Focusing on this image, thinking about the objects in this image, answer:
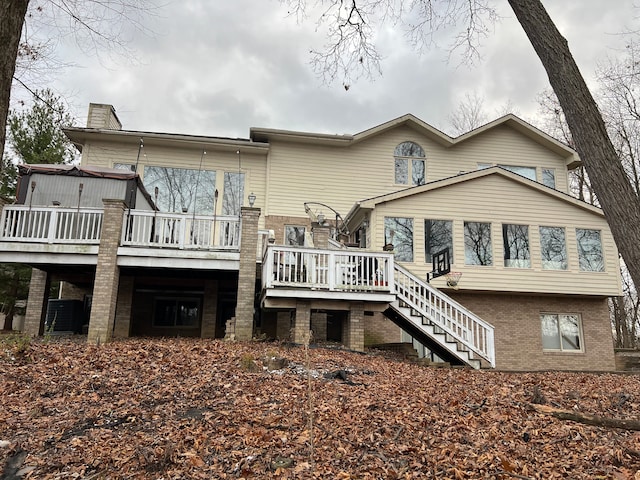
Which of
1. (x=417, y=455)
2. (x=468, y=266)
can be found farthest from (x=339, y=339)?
(x=417, y=455)

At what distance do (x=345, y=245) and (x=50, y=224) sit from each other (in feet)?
23.6

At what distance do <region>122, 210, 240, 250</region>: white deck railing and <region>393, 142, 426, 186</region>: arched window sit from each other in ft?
25.9

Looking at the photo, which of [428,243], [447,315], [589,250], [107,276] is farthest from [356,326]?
[589,250]

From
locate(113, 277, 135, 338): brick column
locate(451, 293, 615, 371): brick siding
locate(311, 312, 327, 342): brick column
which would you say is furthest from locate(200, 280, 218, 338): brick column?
locate(451, 293, 615, 371): brick siding

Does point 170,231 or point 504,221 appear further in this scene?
point 504,221

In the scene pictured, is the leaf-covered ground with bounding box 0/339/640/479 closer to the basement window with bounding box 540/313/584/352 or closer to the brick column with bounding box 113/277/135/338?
the brick column with bounding box 113/277/135/338

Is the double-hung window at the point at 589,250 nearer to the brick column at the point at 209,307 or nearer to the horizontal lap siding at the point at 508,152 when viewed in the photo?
the horizontal lap siding at the point at 508,152

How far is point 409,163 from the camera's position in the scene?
1738 centimetres

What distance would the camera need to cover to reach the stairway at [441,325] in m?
10.5

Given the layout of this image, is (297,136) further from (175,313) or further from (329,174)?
(175,313)

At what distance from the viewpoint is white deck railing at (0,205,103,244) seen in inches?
424

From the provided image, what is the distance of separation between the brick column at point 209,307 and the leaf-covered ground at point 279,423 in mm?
4741

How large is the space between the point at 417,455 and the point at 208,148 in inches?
542

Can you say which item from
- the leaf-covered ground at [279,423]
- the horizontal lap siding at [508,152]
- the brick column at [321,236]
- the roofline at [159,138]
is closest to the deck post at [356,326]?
the brick column at [321,236]
